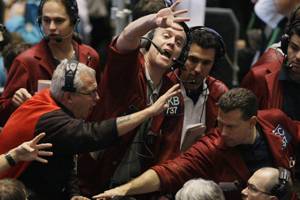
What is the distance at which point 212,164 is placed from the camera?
4922 mm

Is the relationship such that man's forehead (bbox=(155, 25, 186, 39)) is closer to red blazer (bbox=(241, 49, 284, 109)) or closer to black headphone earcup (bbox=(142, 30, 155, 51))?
black headphone earcup (bbox=(142, 30, 155, 51))

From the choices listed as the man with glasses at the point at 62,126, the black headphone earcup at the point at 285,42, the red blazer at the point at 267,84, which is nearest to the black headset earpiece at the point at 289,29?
the black headphone earcup at the point at 285,42

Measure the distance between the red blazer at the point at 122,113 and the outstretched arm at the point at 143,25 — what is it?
0.17 ft

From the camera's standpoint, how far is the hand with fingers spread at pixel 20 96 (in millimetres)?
5180

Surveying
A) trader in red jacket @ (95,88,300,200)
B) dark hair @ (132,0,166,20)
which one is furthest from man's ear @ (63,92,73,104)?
dark hair @ (132,0,166,20)

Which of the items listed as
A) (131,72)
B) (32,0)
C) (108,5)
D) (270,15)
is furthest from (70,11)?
(108,5)

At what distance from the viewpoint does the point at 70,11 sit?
5523 millimetres

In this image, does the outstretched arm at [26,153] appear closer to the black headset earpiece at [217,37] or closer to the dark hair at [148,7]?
the dark hair at [148,7]

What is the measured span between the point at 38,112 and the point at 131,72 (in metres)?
0.59

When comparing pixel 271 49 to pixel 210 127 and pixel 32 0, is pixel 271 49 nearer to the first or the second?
pixel 210 127

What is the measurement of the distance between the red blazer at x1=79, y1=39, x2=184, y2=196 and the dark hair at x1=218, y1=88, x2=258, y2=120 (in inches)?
14.2

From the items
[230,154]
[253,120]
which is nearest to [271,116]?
[253,120]

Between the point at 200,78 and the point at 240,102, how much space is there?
48 cm

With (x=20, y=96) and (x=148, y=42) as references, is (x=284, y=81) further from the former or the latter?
(x=20, y=96)
